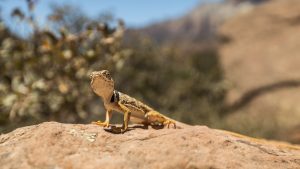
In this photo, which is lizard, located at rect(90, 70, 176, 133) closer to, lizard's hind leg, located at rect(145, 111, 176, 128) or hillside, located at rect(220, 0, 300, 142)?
lizard's hind leg, located at rect(145, 111, 176, 128)

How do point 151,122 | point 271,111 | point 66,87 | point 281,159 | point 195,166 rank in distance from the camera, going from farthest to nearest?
point 271,111 < point 66,87 < point 151,122 < point 281,159 < point 195,166

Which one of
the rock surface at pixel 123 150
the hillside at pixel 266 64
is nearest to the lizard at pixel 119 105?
the rock surface at pixel 123 150

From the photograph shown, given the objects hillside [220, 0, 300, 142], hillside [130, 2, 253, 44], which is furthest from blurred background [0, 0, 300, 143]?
hillside [130, 2, 253, 44]

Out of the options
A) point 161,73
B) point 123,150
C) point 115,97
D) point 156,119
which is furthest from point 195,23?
point 123,150

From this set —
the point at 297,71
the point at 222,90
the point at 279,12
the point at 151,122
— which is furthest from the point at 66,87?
the point at 279,12

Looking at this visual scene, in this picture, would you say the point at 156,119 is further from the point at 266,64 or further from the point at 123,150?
the point at 266,64

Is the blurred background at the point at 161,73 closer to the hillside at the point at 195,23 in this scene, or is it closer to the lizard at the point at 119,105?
the lizard at the point at 119,105

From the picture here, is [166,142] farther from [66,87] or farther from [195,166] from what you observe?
[66,87]
